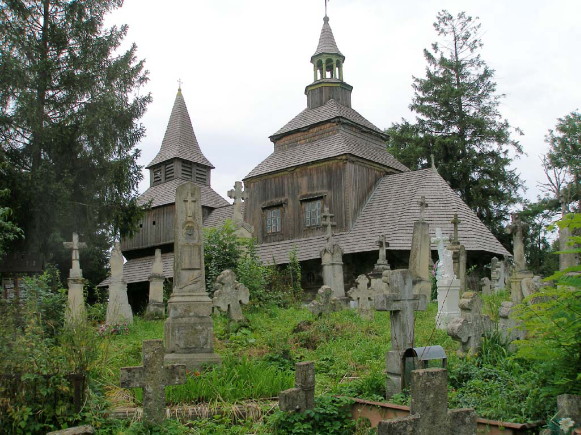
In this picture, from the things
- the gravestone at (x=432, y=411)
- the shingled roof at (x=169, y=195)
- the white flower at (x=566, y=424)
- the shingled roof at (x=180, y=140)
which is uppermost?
the shingled roof at (x=180, y=140)

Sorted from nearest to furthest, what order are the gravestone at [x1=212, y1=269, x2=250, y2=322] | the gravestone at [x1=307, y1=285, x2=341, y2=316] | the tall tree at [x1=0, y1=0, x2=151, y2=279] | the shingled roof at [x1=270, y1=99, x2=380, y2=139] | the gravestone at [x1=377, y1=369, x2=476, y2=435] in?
1. the gravestone at [x1=377, y1=369, x2=476, y2=435]
2. the gravestone at [x1=212, y1=269, x2=250, y2=322]
3. the gravestone at [x1=307, y1=285, x2=341, y2=316]
4. the tall tree at [x1=0, y1=0, x2=151, y2=279]
5. the shingled roof at [x1=270, y1=99, x2=380, y2=139]

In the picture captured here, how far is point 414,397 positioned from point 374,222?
787 inches

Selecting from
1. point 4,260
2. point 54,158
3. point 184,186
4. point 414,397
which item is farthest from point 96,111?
point 414,397

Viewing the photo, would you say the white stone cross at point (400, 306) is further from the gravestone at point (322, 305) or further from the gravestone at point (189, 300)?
the gravestone at point (322, 305)

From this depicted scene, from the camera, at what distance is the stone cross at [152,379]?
5.66m

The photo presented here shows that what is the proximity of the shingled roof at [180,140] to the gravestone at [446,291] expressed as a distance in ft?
82.6

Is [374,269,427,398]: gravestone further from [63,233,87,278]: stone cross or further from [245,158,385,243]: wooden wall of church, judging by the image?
[245,158,385,243]: wooden wall of church

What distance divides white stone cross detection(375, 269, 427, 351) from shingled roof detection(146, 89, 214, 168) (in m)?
29.5

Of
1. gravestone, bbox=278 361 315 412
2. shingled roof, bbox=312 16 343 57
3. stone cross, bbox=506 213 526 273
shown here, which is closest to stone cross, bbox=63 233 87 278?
gravestone, bbox=278 361 315 412

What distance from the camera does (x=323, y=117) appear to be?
27.6m

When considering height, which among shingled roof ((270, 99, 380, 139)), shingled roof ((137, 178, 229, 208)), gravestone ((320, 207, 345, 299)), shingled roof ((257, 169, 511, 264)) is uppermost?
shingled roof ((270, 99, 380, 139))

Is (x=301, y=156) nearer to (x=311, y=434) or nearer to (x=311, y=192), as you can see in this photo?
(x=311, y=192)

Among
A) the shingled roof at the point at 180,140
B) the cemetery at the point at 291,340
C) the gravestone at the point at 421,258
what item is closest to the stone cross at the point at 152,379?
the cemetery at the point at 291,340

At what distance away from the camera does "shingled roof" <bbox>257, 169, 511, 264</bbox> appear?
22328 mm
